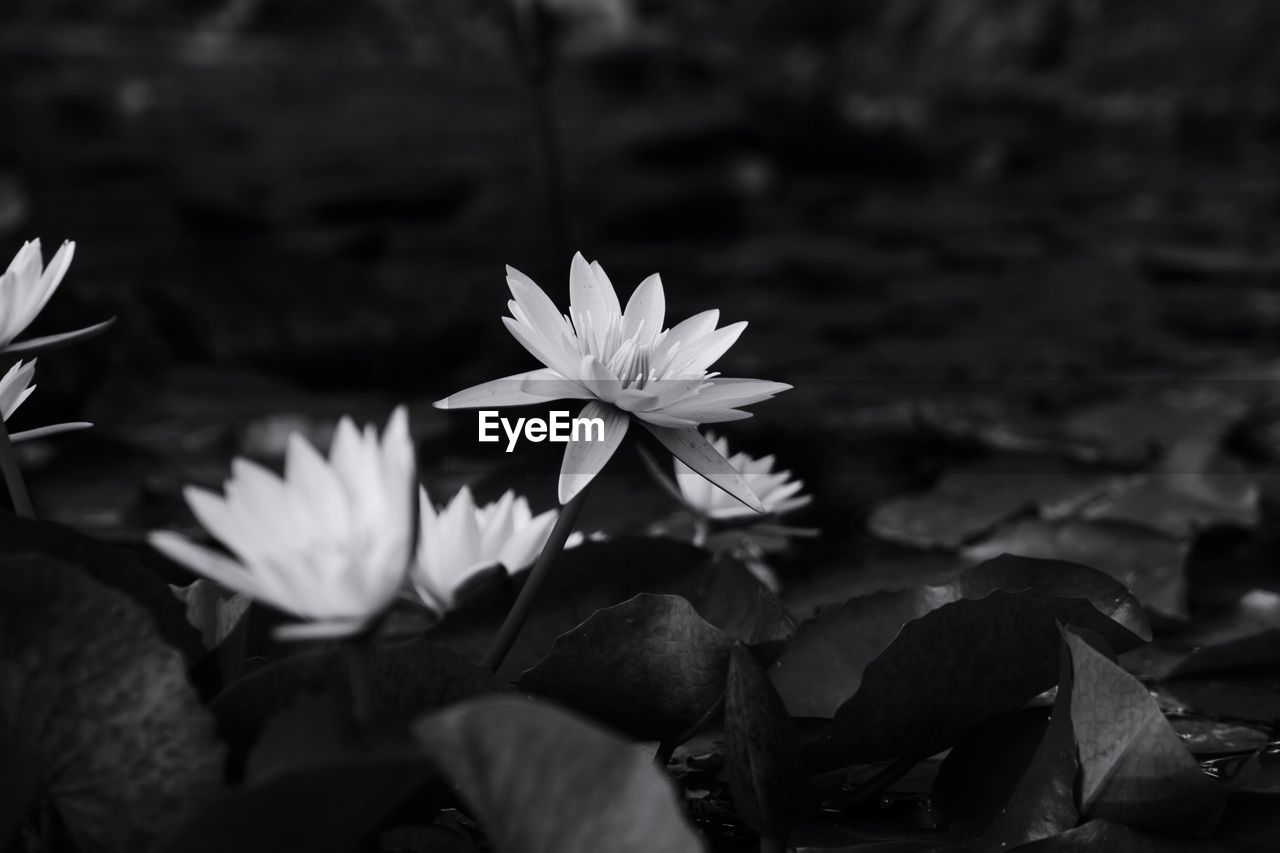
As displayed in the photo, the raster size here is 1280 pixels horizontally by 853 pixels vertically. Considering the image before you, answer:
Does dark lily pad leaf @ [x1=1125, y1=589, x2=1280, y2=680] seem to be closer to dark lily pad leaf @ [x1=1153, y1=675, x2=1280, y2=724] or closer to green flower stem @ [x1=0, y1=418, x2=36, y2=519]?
dark lily pad leaf @ [x1=1153, y1=675, x2=1280, y2=724]

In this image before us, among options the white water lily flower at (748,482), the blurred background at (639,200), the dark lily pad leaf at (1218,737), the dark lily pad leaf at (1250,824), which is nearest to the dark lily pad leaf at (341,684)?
the white water lily flower at (748,482)

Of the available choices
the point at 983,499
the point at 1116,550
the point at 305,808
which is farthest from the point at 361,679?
the point at 983,499

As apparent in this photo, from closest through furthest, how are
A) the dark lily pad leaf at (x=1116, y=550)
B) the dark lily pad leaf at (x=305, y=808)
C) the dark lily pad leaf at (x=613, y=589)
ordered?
the dark lily pad leaf at (x=305, y=808) → the dark lily pad leaf at (x=613, y=589) → the dark lily pad leaf at (x=1116, y=550)

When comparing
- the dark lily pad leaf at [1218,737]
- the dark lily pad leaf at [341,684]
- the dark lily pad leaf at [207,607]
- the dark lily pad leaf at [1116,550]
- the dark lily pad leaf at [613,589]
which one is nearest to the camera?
the dark lily pad leaf at [341,684]

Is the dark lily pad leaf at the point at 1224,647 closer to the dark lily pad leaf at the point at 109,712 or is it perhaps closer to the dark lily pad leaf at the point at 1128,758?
the dark lily pad leaf at the point at 1128,758

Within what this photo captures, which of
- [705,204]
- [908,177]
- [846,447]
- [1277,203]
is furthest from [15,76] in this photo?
[1277,203]

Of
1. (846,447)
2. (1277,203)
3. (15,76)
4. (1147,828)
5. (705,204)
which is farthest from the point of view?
(15,76)

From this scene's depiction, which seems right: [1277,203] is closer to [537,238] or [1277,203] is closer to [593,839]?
[537,238]
